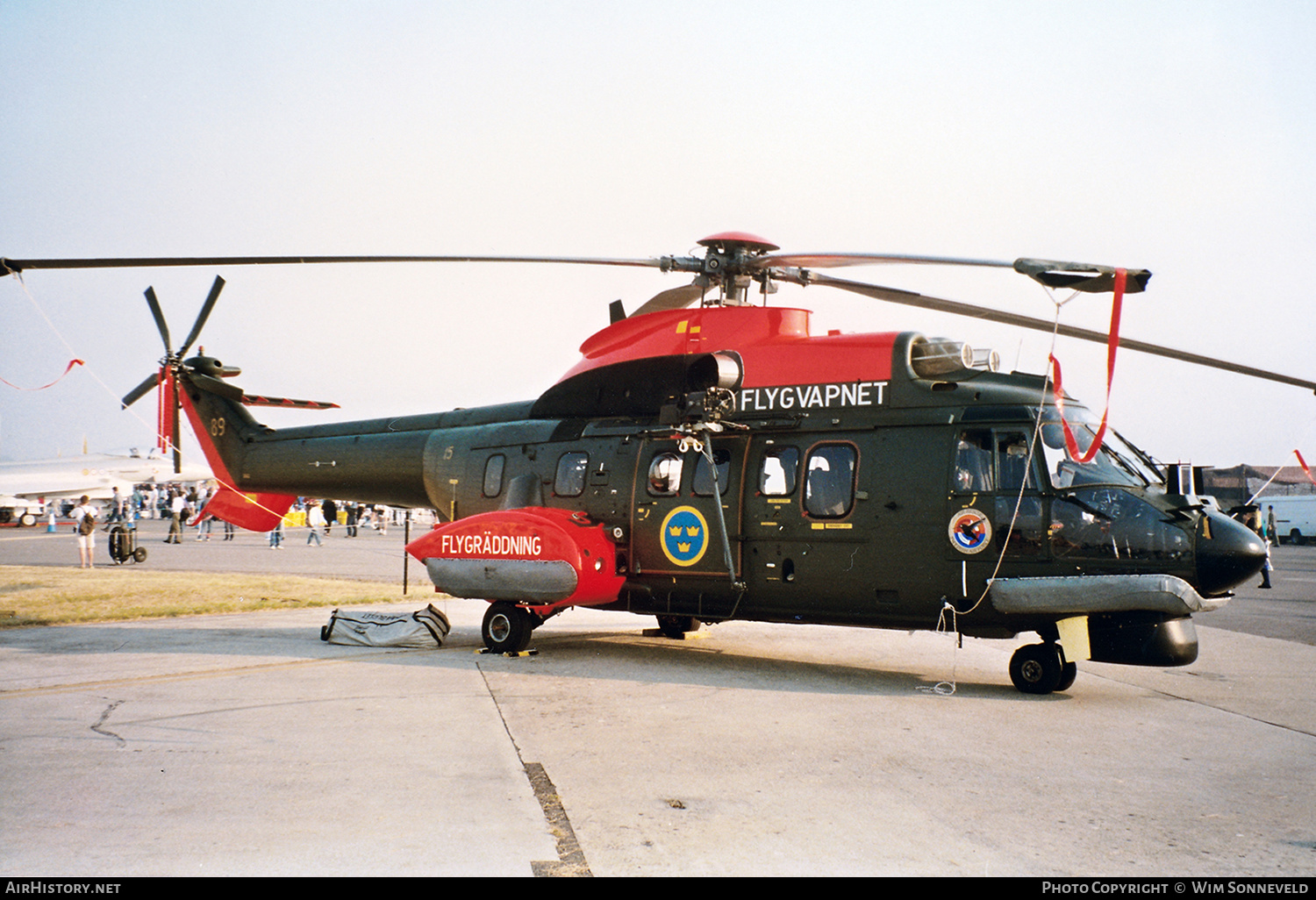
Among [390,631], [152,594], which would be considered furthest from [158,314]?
[390,631]

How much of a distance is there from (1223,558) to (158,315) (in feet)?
49.9

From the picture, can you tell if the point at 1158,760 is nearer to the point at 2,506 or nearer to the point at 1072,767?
the point at 1072,767

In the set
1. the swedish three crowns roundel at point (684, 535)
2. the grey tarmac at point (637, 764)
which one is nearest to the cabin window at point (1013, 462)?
the grey tarmac at point (637, 764)

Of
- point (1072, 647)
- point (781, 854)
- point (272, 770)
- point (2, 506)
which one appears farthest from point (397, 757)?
point (2, 506)

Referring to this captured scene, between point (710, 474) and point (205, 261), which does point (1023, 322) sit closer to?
point (710, 474)

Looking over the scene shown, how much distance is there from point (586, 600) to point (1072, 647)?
511 cm

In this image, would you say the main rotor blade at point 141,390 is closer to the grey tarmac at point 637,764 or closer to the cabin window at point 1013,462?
the grey tarmac at point 637,764

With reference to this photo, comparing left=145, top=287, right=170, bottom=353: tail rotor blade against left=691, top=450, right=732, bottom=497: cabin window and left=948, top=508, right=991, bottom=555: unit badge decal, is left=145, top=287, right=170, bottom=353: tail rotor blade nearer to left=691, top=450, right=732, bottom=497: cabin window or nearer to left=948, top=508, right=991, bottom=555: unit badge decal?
left=691, top=450, right=732, bottom=497: cabin window

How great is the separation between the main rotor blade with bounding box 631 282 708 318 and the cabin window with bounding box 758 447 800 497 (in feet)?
6.30

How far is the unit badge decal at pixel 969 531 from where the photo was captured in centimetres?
884

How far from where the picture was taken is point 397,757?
246 inches

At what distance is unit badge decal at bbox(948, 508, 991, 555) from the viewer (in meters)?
8.84

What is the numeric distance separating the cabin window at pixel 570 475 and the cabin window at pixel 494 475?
1.01 meters

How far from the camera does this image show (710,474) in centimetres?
1051
